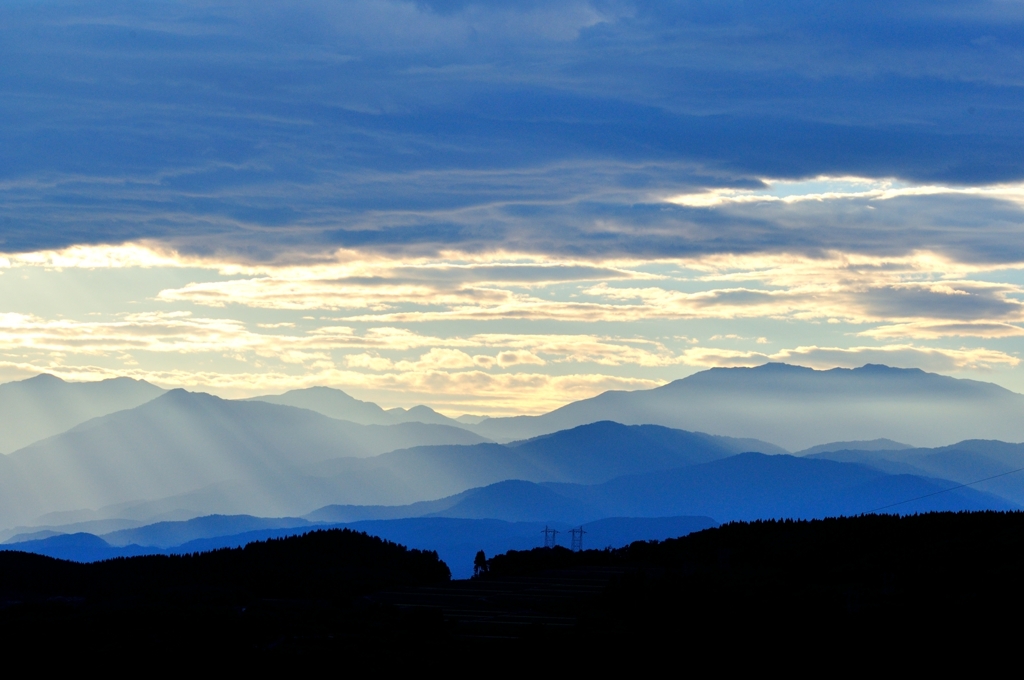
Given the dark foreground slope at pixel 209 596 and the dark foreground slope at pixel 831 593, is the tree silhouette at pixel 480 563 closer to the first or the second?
the dark foreground slope at pixel 209 596

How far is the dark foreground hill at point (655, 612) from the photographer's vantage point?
57.8 meters

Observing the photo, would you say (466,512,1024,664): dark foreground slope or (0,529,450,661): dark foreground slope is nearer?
(466,512,1024,664): dark foreground slope

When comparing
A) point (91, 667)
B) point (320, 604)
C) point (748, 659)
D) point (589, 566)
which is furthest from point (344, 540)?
point (748, 659)

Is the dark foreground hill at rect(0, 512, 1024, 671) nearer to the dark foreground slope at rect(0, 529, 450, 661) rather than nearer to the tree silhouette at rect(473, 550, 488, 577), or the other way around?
the dark foreground slope at rect(0, 529, 450, 661)

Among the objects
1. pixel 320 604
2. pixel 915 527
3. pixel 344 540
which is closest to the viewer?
pixel 320 604

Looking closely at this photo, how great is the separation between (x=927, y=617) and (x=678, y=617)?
1247cm

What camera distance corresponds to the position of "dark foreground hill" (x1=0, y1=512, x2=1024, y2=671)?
57.8 meters

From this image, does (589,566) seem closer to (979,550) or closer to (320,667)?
(979,550)

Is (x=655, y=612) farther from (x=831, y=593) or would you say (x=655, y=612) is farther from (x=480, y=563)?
A: (x=480, y=563)

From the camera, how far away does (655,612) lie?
66.1 meters

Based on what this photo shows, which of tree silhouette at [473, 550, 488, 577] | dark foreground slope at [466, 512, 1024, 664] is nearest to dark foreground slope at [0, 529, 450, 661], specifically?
tree silhouette at [473, 550, 488, 577]

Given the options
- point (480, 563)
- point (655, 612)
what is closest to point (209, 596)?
point (655, 612)

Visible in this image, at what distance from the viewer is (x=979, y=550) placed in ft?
246

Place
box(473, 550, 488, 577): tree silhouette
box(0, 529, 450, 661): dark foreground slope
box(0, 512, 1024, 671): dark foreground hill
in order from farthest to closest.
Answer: box(473, 550, 488, 577): tree silhouette < box(0, 529, 450, 661): dark foreground slope < box(0, 512, 1024, 671): dark foreground hill
